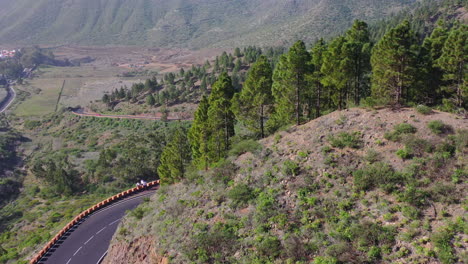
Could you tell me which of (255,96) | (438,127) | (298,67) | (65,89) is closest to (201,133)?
(255,96)

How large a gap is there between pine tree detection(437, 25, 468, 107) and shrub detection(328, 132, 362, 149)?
457 inches

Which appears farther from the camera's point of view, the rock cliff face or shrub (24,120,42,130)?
shrub (24,120,42,130)

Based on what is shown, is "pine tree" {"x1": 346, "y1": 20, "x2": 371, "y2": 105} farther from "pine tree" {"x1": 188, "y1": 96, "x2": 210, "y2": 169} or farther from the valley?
"pine tree" {"x1": 188, "y1": 96, "x2": 210, "y2": 169}

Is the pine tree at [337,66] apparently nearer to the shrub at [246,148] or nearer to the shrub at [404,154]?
the shrub at [246,148]

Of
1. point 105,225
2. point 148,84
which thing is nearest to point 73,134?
point 148,84

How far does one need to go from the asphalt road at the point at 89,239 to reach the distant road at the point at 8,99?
12478cm

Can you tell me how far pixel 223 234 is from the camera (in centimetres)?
2078

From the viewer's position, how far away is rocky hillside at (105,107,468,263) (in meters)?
17.1

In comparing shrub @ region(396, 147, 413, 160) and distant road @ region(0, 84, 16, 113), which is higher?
shrub @ region(396, 147, 413, 160)

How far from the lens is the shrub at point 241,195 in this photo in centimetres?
2348

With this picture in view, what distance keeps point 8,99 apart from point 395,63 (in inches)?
6871

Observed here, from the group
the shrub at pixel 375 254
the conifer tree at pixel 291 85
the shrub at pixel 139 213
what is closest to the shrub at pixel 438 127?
the shrub at pixel 375 254

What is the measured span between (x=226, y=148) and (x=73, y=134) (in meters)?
78.2

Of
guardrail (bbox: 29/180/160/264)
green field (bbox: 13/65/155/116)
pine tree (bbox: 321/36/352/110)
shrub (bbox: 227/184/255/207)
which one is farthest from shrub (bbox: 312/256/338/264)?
green field (bbox: 13/65/155/116)
